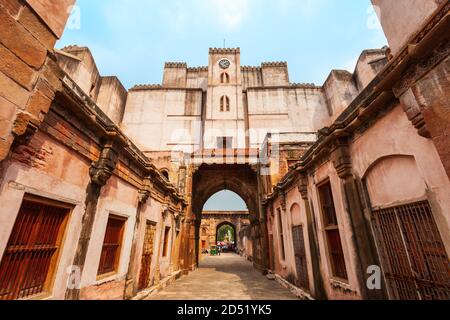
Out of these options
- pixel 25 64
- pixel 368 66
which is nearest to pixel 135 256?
pixel 25 64

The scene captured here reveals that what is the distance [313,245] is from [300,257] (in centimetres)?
159

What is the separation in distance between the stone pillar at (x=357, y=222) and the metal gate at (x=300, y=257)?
305 centimetres

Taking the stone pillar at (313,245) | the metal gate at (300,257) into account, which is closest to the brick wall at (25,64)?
the stone pillar at (313,245)

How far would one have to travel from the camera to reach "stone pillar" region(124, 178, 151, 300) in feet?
18.0

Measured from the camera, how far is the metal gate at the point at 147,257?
21.6 feet

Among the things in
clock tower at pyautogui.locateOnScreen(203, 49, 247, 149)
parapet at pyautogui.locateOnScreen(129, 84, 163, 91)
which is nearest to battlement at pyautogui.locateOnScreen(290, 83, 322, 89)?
clock tower at pyautogui.locateOnScreen(203, 49, 247, 149)

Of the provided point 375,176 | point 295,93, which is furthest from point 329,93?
point 375,176

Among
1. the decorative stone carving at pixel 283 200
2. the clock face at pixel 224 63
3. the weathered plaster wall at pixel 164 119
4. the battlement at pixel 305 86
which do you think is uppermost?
the clock face at pixel 224 63

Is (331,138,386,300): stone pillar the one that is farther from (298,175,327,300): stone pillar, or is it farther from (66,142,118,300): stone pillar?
(66,142,118,300): stone pillar

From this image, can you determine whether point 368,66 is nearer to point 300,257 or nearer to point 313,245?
point 300,257

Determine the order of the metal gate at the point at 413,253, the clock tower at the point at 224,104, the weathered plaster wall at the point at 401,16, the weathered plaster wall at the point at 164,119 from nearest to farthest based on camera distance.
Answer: the metal gate at the point at 413,253 → the weathered plaster wall at the point at 401,16 → the clock tower at the point at 224,104 → the weathered plaster wall at the point at 164,119

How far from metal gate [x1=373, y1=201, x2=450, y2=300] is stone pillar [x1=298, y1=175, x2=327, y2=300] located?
8.33ft

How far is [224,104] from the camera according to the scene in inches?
809

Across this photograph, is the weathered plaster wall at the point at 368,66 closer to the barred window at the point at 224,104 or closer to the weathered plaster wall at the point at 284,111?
the weathered plaster wall at the point at 284,111
